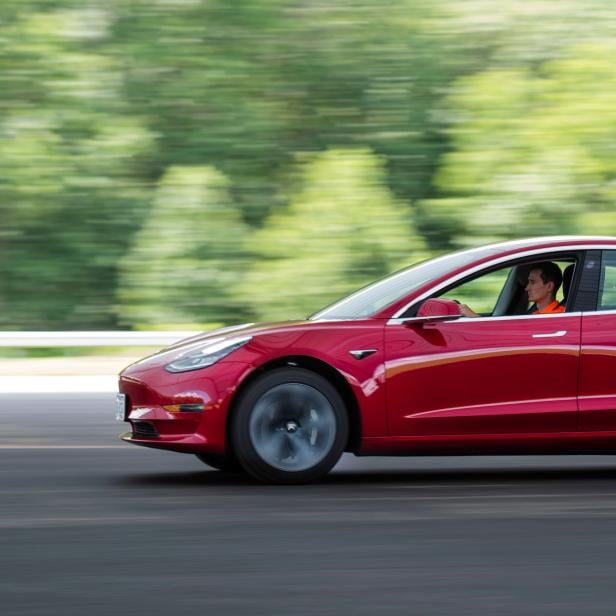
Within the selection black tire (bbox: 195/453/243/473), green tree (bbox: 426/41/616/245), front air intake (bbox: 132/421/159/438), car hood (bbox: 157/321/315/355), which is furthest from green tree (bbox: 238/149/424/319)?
front air intake (bbox: 132/421/159/438)

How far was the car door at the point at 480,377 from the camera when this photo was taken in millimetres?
7977

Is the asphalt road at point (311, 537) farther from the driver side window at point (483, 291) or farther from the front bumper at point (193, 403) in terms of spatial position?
the driver side window at point (483, 291)

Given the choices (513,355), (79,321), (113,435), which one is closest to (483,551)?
(513,355)

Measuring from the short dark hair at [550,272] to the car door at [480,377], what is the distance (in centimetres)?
47

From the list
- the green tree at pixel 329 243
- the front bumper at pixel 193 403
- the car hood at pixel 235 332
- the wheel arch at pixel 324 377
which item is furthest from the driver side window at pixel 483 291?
the green tree at pixel 329 243

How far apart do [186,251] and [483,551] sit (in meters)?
15.8

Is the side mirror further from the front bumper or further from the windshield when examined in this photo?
the front bumper

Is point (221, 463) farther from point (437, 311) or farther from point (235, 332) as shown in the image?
point (437, 311)

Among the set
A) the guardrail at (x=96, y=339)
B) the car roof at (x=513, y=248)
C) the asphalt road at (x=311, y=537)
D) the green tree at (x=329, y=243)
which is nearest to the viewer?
the asphalt road at (x=311, y=537)

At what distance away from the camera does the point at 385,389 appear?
796 centimetres

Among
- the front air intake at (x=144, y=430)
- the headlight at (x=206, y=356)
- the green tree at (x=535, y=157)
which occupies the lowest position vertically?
the front air intake at (x=144, y=430)

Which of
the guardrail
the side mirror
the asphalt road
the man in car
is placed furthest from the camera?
the guardrail

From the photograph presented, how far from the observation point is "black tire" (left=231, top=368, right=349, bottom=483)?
795cm

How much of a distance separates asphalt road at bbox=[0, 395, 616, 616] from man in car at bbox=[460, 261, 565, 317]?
103cm
